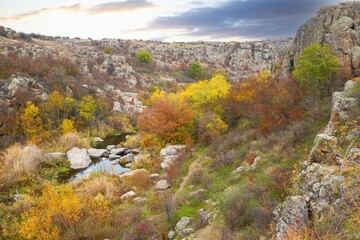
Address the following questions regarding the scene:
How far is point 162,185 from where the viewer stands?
25047 mm

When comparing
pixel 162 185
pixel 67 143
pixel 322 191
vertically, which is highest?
pixel 322 191

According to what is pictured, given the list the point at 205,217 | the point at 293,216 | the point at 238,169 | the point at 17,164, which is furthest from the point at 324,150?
the point at 17,164

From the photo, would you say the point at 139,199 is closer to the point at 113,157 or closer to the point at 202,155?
the point at 202,155

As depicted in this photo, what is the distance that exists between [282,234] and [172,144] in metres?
24.5

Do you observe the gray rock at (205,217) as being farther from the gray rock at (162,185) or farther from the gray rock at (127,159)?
the gray rock at (127,159)

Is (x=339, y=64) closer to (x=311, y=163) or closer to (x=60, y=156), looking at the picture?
(x=311, y=163)

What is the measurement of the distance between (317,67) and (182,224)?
17993mm

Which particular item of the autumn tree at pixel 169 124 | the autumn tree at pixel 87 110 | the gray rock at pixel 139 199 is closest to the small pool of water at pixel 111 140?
the autumn tree at pixel 87 110

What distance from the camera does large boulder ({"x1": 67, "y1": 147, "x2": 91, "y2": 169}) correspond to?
3481 centimetres

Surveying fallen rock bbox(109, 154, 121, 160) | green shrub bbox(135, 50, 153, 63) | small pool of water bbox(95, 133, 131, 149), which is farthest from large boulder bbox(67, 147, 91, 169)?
green shrub bbox(135, 50, 153, 63)

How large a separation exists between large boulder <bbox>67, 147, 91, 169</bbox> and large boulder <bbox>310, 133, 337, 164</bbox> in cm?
2872

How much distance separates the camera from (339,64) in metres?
26.2

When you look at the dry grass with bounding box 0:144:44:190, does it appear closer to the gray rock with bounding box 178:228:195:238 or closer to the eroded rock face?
the gray rock with bounding box 178:228:195:238

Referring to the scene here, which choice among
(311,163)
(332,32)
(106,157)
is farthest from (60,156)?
(332,32)
